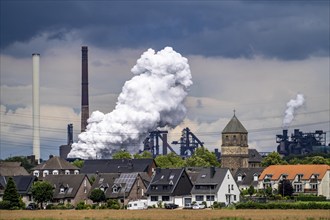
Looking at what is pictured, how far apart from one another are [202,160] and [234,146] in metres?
6.55

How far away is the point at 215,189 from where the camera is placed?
117 metres

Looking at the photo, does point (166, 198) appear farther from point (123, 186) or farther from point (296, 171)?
point (296, 171)

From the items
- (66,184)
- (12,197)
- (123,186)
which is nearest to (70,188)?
(66,184)

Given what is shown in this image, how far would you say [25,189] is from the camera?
119688mm

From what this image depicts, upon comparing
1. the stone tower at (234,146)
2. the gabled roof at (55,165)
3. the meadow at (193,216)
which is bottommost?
the meadow at (193,216)

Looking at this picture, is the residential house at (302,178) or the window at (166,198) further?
the residential house at (302,178)

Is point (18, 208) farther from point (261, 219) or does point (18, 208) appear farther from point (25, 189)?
point (261, 219)

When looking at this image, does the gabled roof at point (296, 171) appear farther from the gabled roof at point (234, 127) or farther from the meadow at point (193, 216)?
the meadow at point (193, 216)

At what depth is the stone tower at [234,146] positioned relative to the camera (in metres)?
169

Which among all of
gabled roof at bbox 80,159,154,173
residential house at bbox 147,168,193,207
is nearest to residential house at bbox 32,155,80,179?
gabled roof at bbox 80,159,154,173

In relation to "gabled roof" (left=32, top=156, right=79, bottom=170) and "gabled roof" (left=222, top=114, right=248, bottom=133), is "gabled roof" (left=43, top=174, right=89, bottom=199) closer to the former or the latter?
"gabled roof" (left=32, top=156, right=79, bottom=170)

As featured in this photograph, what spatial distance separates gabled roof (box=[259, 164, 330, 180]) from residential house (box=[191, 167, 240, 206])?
595 inches

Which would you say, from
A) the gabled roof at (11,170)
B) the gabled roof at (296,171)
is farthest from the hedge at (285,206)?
the gabled roof at (11,170)

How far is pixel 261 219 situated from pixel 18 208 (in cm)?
4110
